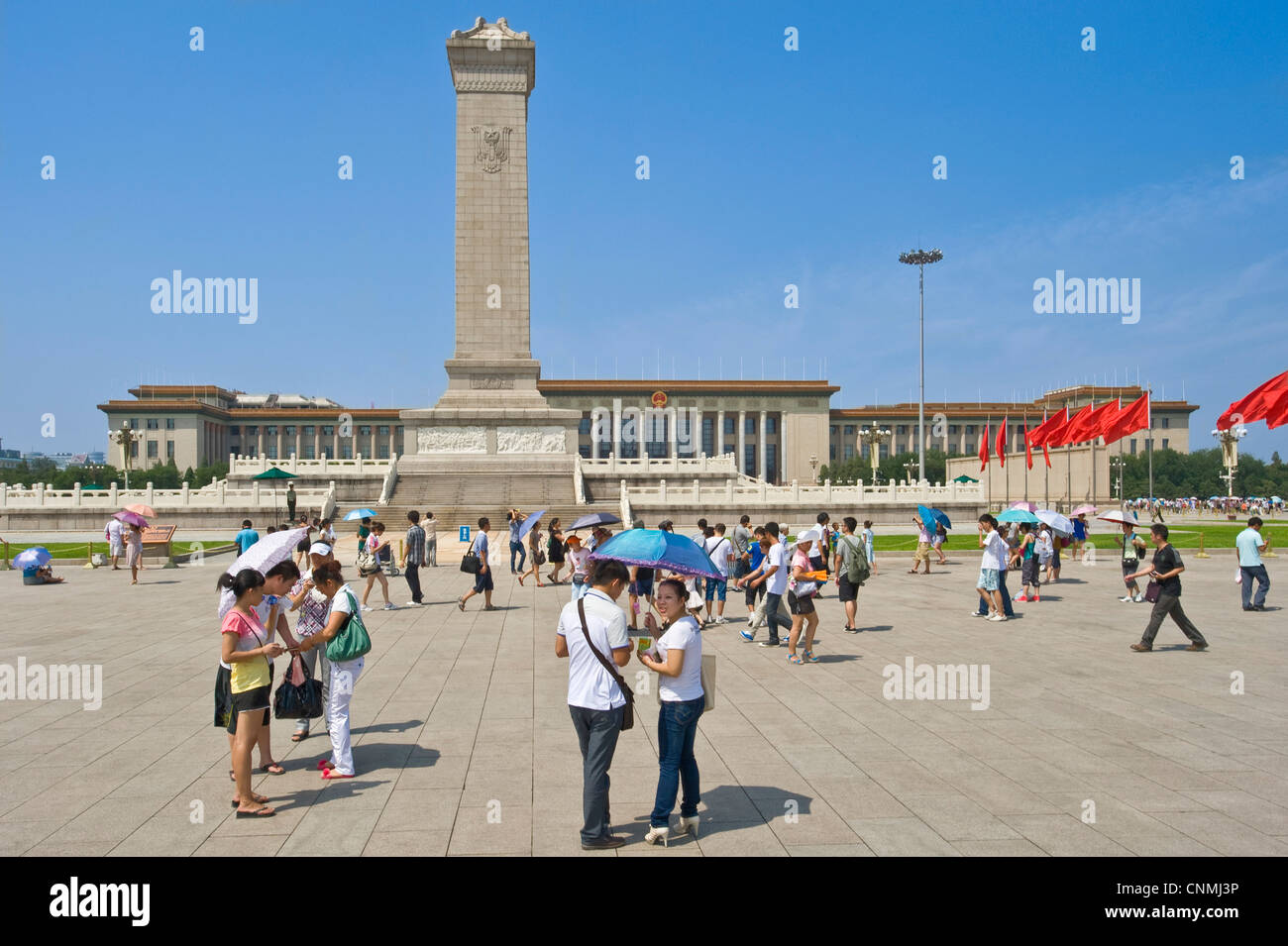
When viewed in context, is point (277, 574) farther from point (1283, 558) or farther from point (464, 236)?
point (464, 236)

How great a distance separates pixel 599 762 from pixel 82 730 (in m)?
6.09

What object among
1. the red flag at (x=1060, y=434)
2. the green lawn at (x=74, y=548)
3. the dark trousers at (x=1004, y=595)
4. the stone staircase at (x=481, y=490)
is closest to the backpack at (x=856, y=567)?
the dark trousers at (x=1004, y=595)

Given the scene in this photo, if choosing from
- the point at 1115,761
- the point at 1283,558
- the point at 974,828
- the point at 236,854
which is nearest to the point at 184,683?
the point at 236,854

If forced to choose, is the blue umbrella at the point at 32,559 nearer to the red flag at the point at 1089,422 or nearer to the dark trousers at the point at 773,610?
the dark trousers at the point at 773,610

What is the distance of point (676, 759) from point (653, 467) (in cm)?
4566

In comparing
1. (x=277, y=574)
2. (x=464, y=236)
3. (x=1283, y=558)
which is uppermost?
(x=464, y=236)

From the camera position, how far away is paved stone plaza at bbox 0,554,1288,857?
6.26 meters

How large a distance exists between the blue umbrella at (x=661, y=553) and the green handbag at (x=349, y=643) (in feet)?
6.58

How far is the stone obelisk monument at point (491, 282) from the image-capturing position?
152 ft

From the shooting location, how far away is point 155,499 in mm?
41500

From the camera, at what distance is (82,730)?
9141mm

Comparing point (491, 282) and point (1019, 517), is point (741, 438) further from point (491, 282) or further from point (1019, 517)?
point (1019, 517)

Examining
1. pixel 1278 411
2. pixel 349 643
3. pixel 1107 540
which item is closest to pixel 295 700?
pixel 349 643
